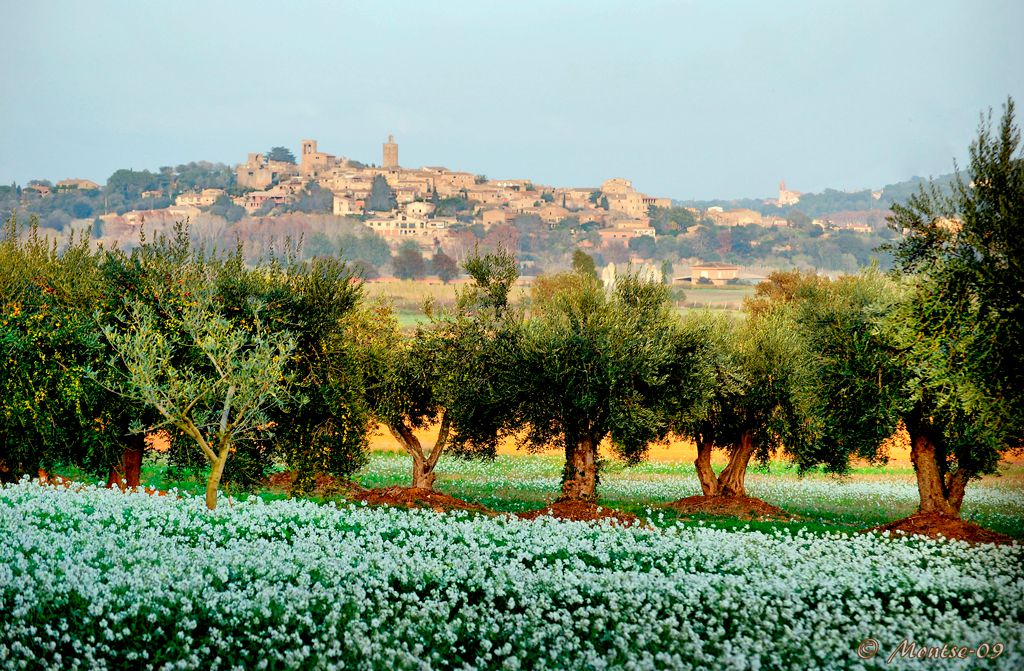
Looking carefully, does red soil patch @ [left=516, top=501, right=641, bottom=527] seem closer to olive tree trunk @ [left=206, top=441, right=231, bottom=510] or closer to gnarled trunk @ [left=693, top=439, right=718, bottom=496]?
olive tree trunk @ [left=206, top=441, right=231, bottom=510]

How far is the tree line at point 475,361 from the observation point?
21.2m

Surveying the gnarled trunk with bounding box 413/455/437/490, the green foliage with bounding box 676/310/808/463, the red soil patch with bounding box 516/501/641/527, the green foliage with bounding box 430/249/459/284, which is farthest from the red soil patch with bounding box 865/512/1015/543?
the green foliage with bounding box 430/249/459/284

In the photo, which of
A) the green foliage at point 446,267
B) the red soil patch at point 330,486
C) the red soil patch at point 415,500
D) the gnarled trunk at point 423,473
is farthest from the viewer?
the green foliage at point 446,267

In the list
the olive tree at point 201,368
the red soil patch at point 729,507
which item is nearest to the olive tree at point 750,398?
the red soil patch at point 729,507

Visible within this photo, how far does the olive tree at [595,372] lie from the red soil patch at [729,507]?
2.56 meters

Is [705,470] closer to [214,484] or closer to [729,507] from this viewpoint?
[729,507]

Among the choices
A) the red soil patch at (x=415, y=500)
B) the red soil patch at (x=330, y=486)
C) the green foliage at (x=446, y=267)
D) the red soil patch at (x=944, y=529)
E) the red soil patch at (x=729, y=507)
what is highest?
the green foliage at (x=446, y=267)

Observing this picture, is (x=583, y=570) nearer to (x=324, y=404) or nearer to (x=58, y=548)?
(x=58, y=548)

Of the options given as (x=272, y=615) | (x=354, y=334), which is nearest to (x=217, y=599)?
(x=272, y=615)

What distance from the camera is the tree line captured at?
69.5 feet

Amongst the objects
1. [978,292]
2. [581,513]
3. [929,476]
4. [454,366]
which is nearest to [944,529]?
[929,476]

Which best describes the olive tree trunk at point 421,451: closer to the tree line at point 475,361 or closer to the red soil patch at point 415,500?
the tree line at point 475,361

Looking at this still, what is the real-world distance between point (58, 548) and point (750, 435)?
20.7 m

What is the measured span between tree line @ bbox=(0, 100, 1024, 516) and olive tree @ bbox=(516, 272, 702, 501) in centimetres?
5
